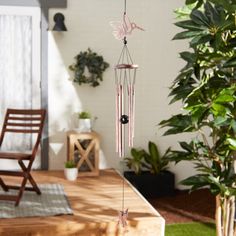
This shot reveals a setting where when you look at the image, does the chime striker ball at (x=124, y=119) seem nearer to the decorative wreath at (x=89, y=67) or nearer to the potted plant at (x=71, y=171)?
the potted plant at (x=71, y=171)

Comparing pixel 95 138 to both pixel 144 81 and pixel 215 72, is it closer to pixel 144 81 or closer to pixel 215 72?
pixel 144 81

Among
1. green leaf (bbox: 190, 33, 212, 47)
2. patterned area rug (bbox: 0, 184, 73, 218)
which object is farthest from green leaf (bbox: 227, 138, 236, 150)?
patterned area rug (bbox: 0, 184, 73, 218)

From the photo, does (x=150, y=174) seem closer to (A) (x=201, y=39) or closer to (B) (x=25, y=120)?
(B) (x=25, y=120)

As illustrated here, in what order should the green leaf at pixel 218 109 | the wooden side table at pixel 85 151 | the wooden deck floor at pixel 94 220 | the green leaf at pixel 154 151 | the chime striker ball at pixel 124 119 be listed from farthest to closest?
the green leaf at pixel 154 151 → the wooden side table at pixel 85 151 → the wooden deck floor at pixel 94 220 → the chime striker ball at pixel 124 119 → the green leaf at pixel 218 109

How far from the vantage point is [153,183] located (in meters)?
4.96

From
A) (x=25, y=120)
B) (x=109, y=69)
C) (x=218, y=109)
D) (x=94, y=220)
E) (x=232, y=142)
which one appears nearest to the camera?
(x=218, y=109)

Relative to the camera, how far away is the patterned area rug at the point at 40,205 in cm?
343

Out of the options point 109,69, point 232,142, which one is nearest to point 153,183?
point 109,69

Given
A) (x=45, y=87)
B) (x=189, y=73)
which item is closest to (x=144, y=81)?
(x=45, y=87)

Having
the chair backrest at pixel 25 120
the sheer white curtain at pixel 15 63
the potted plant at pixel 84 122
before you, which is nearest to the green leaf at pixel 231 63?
the chair backrest at pixel 25 120

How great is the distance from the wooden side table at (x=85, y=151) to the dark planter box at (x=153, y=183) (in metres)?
0.48

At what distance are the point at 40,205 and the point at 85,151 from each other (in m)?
1.30

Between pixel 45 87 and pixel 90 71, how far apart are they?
0.64m

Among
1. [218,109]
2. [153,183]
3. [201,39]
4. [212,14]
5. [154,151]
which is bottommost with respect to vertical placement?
[153,183]
